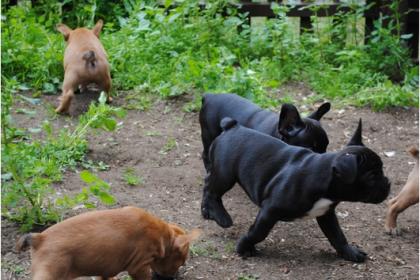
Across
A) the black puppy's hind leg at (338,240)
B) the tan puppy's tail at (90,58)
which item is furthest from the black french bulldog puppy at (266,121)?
the tan puppy's tail at (90,58)

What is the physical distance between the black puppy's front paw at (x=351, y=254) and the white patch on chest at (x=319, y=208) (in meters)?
0.39

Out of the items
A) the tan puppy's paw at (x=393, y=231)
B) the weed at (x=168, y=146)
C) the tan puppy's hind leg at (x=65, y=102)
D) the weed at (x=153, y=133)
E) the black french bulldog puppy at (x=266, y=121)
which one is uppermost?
the black french bulldog puppy at (x=266, y=121)

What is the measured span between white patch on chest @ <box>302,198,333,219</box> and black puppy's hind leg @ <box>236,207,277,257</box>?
0.77 feet

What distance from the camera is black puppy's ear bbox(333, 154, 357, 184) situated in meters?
4.83

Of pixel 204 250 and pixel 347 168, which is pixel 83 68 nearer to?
pixel 204 250

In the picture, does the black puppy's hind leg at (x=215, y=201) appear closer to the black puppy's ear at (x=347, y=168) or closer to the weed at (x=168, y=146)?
the black puppy's ear at (x=347, y=168)

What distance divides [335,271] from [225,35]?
4971mm

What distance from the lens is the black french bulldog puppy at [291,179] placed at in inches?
194

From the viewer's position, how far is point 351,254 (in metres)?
5.36

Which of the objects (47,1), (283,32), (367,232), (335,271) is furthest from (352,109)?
(47,1)

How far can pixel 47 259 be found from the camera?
432 cm

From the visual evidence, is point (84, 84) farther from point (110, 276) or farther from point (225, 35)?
point (110, 276)

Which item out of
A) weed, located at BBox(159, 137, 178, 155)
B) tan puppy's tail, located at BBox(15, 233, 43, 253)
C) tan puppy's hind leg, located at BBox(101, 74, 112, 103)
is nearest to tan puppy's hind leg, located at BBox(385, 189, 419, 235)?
weed, located at BBox(159, 137, 178, 155)

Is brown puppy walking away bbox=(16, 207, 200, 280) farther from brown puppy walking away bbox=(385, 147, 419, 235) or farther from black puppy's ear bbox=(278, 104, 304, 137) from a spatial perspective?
brown puppy walking away bbox=(385, 147, 419, 235)
